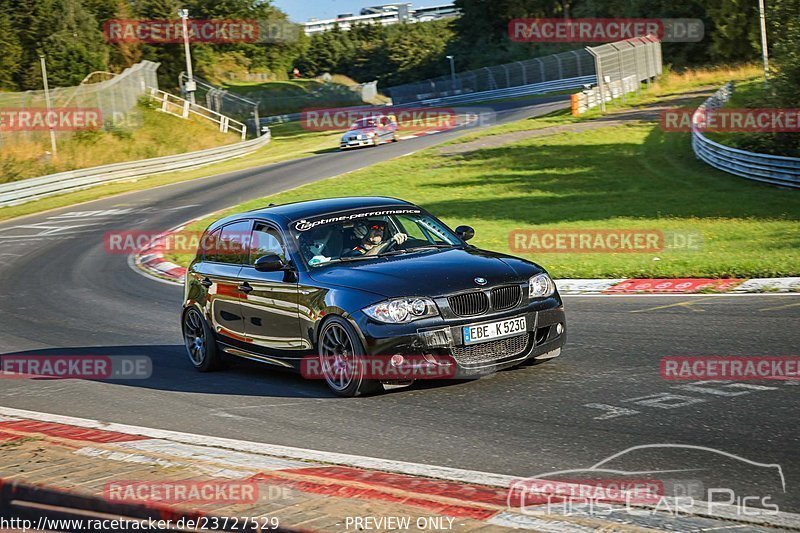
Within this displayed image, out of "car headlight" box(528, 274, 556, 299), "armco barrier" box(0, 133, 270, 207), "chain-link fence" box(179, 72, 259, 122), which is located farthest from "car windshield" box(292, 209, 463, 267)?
"chain-link fence" box(179, 72, 259, 122)

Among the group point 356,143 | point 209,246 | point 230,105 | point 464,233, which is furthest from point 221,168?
point 464,233

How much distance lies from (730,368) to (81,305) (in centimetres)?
1131

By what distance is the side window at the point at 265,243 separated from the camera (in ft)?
32.1

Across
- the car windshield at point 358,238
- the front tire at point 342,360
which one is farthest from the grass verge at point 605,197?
the front tire at point 342,360

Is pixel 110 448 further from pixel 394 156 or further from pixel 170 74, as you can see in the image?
pixel 170 74

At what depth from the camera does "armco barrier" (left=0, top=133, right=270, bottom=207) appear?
121 ft

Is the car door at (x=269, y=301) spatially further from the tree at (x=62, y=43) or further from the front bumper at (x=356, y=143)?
the tree at (x=62, y=43)

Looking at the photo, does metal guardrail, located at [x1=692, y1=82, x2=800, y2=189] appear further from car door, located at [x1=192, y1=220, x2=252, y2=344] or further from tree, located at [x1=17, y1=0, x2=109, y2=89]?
tree, located at [x1=17, y1=0, x2=109, y2=89]

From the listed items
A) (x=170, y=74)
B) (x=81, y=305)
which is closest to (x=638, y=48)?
(x=170, y=74)

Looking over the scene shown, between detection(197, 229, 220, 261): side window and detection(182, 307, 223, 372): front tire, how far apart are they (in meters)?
0.57

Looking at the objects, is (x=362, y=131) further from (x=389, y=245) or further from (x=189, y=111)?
(x=389, y=245)

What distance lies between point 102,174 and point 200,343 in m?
33.2

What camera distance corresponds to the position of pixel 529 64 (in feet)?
258

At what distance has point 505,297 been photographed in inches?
341
